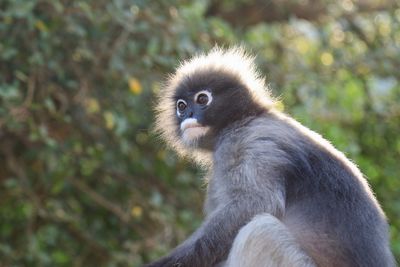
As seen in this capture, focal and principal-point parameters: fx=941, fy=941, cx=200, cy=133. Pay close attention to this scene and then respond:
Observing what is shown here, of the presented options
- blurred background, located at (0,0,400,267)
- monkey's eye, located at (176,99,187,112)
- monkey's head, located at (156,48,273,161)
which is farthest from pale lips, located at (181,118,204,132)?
blurred background, located at (0,0,400,267)

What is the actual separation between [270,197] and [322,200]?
365 mm

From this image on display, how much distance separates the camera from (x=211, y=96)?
18.9 ft

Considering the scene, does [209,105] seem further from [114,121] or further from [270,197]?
[114,121]

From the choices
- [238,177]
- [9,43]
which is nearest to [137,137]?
[9,43]

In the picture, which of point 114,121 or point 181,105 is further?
point 114,121

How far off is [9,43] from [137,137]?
66.4 inches

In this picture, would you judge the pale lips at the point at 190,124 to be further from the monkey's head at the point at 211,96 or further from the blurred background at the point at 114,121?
the blurred background at the point at 114,121

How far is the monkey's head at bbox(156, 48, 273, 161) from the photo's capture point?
571cm

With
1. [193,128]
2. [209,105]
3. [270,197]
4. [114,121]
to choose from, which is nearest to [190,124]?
[193,128]

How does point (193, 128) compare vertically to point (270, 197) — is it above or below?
above

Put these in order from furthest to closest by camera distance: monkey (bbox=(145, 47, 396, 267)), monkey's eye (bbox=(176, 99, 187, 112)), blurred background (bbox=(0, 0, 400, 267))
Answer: blurred background (bbox=(0, 0, 400, 267)), monkey's eye (bbox=(176, 99, 187, 112)), monkey (bbox=(145, 47, 396, 267))

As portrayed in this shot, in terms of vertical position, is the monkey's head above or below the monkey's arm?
above

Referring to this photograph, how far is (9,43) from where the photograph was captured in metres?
6.88

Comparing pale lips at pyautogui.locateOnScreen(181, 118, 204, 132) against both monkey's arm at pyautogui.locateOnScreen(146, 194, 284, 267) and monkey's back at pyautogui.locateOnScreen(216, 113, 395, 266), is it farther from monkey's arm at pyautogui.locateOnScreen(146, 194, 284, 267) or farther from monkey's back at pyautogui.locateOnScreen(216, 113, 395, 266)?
monkey's arm at pyautogui.locateOnScreen(146, 194, 284, 267)
